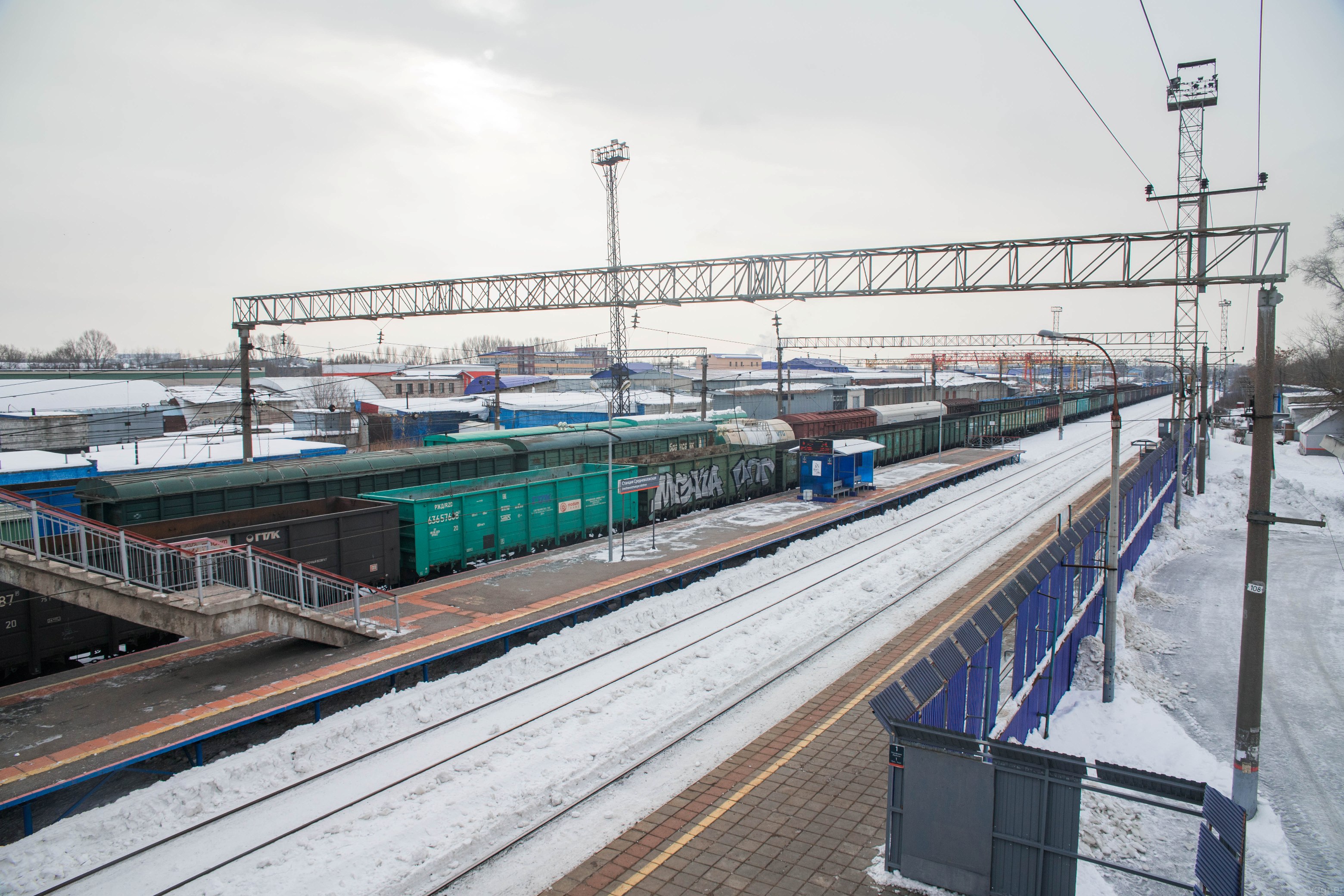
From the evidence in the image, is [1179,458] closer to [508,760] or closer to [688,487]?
[688,487]

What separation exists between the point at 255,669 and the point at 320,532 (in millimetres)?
4230

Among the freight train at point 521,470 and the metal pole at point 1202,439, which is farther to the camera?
the metal pole at point 1202,439

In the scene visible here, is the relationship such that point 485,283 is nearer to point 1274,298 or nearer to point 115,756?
point 115,756

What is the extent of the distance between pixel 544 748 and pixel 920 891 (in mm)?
5571

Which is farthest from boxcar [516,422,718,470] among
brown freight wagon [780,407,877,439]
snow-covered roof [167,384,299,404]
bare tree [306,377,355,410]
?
bare tree [306,377,355,410]

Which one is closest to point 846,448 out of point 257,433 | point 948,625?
point 948,625

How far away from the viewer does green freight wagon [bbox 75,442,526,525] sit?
53.4ft

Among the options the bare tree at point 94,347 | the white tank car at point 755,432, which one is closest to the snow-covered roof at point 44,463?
the white tank car at point 755,432

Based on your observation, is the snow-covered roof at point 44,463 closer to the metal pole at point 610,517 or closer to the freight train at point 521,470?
the freight train at point 521,470

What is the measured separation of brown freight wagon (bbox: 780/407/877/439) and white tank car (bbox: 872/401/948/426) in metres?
0.64

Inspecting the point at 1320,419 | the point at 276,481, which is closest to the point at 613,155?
the point at 276,481

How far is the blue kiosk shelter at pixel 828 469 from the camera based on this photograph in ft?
100

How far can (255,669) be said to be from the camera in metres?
13.0

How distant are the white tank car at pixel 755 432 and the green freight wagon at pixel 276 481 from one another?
13.0 meters
